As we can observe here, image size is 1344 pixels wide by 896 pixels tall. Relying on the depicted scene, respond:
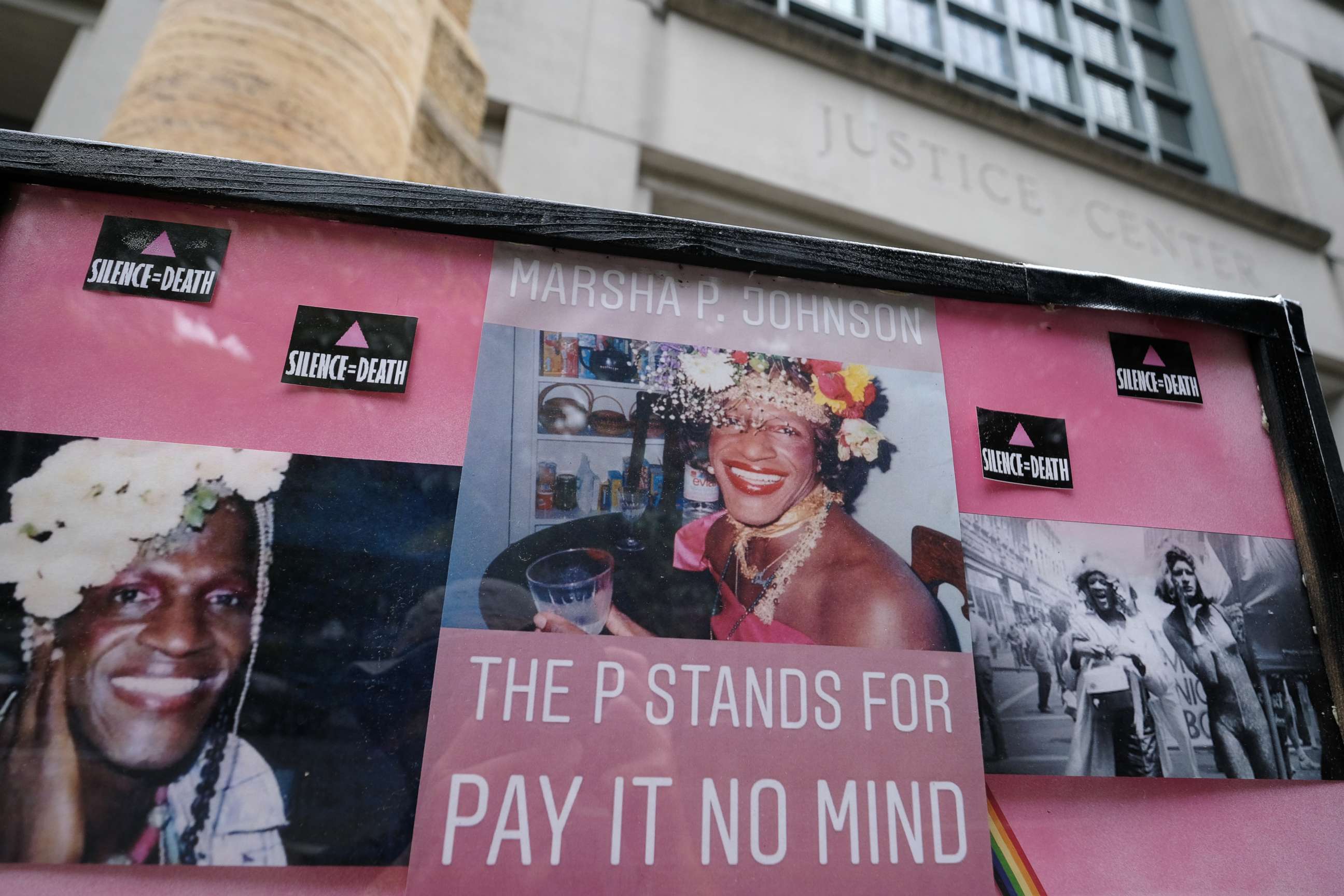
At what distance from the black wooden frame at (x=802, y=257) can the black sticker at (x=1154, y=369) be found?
53mm

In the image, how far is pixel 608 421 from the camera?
3.38 feet

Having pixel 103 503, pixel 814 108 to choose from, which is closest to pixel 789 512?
pixel 103 503

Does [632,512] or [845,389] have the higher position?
[845,389]

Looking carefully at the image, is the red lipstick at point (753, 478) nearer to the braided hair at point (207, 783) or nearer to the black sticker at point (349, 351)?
the black sticker at point (349, 351)

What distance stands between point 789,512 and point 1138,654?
1.85ft

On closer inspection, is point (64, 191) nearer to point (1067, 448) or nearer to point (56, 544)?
point (56, 544)

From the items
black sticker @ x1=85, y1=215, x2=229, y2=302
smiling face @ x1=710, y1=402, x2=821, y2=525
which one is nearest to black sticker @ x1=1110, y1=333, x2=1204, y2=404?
smiling face @ x1=710, y1=402, x2=821, y2=525

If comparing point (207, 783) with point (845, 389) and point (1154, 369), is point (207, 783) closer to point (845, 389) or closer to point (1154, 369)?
point (845, 389)

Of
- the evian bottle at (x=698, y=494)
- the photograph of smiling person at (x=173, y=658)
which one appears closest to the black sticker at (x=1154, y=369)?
the evian bottle at (x=698, y=494)

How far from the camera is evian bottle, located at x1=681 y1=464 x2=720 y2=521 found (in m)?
1.02

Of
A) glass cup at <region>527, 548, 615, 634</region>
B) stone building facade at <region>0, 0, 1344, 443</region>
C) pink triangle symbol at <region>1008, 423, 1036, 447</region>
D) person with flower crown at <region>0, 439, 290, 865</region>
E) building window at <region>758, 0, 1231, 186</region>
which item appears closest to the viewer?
person with flower crown at <region>0, 439, 290, 865</region>

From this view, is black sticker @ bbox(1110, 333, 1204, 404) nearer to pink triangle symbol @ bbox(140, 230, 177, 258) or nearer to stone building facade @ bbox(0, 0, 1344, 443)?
pink triangle symbol @ bbox(140, 230, 177, 258)

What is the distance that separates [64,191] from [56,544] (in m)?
0.51

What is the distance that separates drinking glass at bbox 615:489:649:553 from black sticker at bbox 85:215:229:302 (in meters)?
0.64
